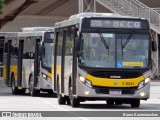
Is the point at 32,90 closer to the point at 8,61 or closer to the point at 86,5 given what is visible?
the point at 8,61

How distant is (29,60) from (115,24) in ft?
40.5

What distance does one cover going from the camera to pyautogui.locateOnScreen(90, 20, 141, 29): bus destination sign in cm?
2490

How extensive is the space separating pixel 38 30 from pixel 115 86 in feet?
40.9

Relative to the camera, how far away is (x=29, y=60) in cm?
3681

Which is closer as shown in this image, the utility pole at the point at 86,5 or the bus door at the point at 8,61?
the bus door at the point at 8,61

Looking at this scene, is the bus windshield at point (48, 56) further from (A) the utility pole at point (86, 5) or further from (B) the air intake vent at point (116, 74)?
(A) the utility pole at point (86, 5)

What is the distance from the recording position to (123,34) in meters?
25.0

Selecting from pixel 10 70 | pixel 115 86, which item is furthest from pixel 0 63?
pixel 115 86

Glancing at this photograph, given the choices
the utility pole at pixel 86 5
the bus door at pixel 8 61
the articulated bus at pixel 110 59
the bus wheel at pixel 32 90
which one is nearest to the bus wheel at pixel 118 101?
the articulated bus at pixel 110 59

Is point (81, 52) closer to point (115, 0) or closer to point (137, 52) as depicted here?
point (137, 52)

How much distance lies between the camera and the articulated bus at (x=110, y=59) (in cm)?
2441

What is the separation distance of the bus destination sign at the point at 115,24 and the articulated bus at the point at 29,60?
7927 millimetres

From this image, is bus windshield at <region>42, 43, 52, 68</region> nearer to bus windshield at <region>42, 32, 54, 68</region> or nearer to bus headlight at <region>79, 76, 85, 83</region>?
bus windshield at <region>42, 32, 54, 68</region>

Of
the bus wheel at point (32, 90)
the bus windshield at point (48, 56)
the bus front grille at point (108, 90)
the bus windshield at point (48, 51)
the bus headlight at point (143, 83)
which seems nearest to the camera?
the bus front grille at point (108, 90)
